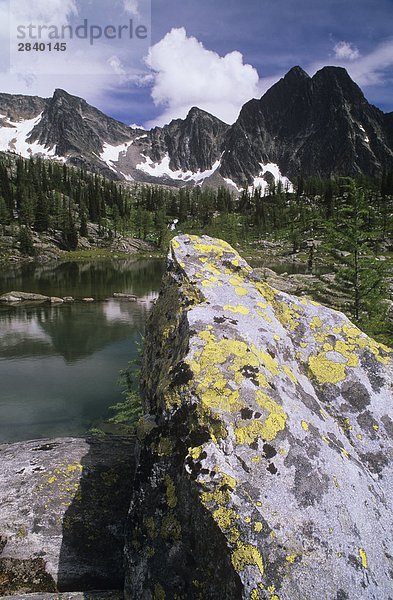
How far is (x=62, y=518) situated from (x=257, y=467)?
3.23 m

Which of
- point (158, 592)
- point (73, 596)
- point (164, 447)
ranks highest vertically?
point (164, 447)

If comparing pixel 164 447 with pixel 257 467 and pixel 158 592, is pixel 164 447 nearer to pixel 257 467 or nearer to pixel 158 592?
pixel 257 467

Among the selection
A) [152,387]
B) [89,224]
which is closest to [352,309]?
[152,387]

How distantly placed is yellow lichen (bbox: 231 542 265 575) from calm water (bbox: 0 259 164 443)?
1683cm

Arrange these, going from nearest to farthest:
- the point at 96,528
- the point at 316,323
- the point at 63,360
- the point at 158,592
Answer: the point at 158,592 < the point at 96,528 < the point at 316,323 < the point at 63,360

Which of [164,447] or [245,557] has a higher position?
[164,447]

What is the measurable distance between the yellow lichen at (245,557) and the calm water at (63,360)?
1683cm

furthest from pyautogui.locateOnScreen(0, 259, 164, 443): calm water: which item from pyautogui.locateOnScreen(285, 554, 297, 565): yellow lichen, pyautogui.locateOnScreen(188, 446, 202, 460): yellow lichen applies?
pyautogui.locateOnScreen(285, 554, 297, 565): yellow lichen

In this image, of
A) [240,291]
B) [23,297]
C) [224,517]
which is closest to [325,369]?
[240,291]

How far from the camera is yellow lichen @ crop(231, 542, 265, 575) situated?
305 centimetres

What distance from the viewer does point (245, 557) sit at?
10.1ft

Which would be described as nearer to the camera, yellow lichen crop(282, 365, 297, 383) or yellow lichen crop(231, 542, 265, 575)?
yellow lichen crop(231, 542, 265, 575)

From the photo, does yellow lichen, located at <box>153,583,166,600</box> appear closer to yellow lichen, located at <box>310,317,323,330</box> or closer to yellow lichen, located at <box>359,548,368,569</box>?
yellow lichen, located at <box>359,548,368,569</box>

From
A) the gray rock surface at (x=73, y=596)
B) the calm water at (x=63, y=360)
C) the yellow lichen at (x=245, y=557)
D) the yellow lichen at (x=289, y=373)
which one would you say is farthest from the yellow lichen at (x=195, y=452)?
the calm water at (x=63, y=360)
